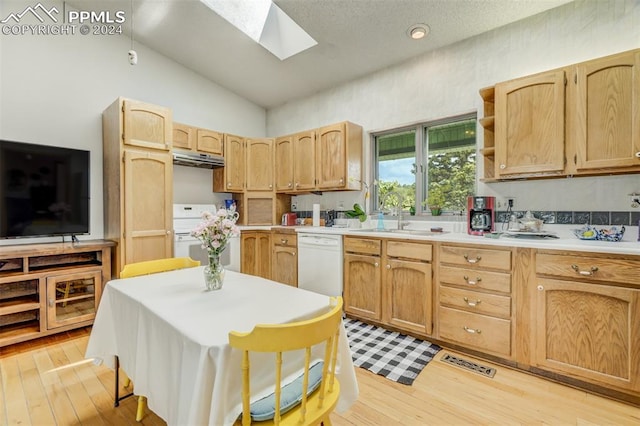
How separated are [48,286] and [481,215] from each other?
3.93 metres

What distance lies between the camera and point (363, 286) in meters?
2.89

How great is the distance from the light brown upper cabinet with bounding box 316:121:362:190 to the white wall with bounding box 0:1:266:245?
169cm

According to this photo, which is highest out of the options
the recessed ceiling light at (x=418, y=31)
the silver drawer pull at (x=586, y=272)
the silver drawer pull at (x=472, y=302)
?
the recessed ceiling light at (x=418, y=31)

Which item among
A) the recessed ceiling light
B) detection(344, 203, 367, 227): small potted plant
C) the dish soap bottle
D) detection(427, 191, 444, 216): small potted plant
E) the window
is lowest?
the dish soap bottle

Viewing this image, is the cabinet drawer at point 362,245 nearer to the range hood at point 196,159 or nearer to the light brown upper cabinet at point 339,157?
the light brown upper cabinet at point 339,157

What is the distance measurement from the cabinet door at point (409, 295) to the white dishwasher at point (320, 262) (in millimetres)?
569

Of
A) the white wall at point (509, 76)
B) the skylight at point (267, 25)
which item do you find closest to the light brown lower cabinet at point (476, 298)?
the white wall at point (509, 76)

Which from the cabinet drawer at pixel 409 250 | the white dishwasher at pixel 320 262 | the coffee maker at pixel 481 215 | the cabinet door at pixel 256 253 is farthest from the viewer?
the cabinet door at pixel 256 253

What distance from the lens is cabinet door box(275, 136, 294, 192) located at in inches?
159

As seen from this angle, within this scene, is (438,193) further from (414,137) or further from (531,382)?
(531,382)

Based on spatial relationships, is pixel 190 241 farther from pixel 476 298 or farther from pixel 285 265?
pixel 476 298

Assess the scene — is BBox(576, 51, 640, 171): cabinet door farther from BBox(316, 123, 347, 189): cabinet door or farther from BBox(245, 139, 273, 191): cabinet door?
BBox(245, 139, 273, 191): cabinet door

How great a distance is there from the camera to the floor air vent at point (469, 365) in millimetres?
2080

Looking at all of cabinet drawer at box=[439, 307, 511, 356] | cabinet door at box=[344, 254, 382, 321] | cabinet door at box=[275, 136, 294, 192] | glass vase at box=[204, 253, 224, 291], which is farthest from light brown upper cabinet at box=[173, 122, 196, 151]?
cabinet drawer at box=[439, 307, 511, 356]
